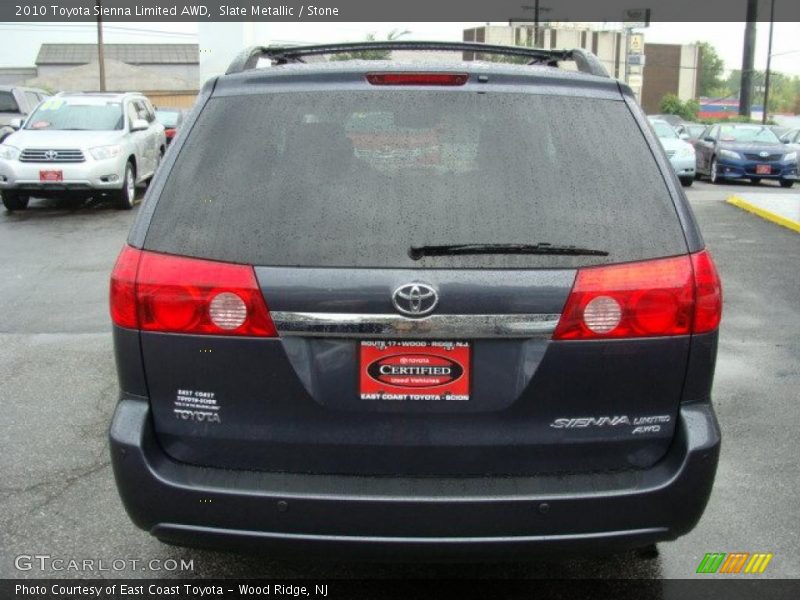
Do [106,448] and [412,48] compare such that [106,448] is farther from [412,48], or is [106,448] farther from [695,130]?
[695,130]

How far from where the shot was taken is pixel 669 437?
2.77 metres

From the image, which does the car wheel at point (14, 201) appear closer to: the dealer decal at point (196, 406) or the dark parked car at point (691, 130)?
the dealer decal at point (196, 406)

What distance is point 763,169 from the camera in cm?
2334

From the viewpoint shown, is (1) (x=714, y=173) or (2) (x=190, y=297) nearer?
(2) (x=190, y=297)

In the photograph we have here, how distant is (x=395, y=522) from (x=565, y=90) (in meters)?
1.39

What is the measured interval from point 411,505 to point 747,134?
24406mm

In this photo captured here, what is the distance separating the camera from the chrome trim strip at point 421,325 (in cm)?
258

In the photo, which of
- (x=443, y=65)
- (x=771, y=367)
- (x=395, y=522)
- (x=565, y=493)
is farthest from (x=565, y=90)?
(x=771, y=367)

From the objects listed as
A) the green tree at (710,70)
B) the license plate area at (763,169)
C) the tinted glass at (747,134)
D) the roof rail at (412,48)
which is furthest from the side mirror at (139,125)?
the green tree at (710,70)

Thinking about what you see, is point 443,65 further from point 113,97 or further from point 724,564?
point 113,97

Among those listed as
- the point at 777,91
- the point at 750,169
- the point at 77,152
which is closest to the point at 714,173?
the point at 750,169

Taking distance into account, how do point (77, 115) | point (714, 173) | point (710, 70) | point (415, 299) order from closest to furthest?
point (415, 299) → point (77, 115) → point (714, 173) → point (710, 70)

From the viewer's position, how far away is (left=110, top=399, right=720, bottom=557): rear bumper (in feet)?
8.68
